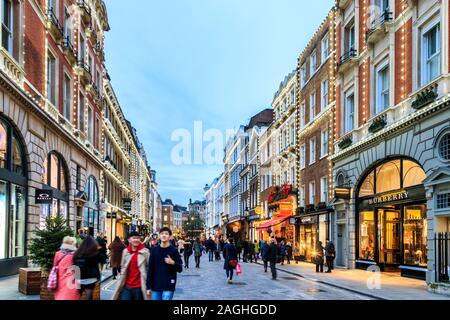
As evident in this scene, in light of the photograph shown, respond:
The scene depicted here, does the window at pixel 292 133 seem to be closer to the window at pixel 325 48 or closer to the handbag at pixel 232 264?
the window at pixel 325 48

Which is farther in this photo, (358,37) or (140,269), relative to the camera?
(358,37)

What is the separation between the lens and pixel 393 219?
23.8 metres

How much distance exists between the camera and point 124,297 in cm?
802

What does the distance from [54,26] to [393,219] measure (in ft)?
57.8

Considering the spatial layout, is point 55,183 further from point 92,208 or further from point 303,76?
point 303,76

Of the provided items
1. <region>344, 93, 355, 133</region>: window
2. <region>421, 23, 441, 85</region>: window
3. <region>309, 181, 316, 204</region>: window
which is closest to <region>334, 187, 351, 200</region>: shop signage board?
<region>344, 93, 355, 133</region>: window

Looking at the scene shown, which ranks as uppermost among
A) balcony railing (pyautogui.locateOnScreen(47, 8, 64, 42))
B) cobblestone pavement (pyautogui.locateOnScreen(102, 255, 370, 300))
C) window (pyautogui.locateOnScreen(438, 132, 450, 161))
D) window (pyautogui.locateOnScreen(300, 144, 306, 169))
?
balcony railing (pyautogui.locateOnScreen(47, 8, 64, 42))

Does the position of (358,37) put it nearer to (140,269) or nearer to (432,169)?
(432,169)

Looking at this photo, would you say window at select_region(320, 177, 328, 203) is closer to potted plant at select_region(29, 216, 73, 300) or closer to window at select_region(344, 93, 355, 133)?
window at select_region(344, 93, 355, 133)

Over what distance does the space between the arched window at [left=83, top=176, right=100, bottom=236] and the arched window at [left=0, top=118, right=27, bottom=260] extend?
12320 millimetres

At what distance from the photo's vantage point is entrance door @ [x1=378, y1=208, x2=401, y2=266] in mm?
23578

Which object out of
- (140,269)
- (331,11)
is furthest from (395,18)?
(140,269)

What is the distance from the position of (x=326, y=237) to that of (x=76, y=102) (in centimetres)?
1646

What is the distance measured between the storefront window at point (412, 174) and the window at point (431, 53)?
3285 millimetres
